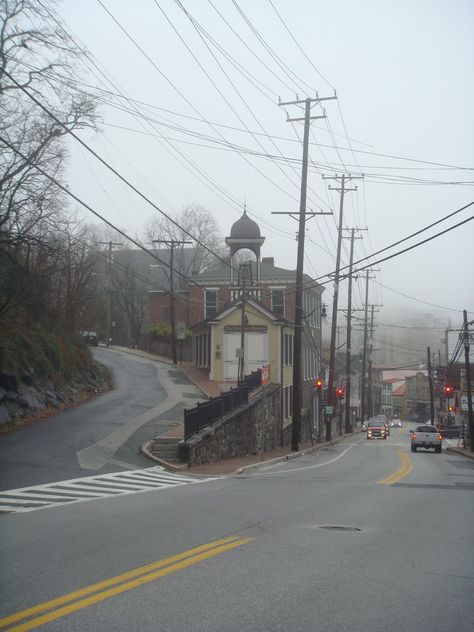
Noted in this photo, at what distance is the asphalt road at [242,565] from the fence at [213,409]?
1041cm

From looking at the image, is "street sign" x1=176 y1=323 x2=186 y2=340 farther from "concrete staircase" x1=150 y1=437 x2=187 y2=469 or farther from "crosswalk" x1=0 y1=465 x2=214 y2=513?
"crosswalk" x1=0 y1=465 x2=214 y2=513

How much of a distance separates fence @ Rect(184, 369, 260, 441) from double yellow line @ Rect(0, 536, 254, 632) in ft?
51.5

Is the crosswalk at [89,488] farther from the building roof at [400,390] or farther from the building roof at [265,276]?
the building roof at [400,390]

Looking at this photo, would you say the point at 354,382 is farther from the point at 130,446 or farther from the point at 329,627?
the point at 329,627

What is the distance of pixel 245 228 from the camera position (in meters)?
57.8

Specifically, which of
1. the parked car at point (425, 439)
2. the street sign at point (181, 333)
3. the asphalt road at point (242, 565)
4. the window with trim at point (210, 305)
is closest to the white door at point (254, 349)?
the parked car at point (425, 439)

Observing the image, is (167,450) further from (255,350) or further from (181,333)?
(181,333)

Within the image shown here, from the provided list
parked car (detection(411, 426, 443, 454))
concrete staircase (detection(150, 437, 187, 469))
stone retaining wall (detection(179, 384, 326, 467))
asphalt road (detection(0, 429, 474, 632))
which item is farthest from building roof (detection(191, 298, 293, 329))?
asphalt road (detection(0, 429, 474, 632))

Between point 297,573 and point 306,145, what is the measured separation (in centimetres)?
2667

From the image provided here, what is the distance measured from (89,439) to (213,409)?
5.33m

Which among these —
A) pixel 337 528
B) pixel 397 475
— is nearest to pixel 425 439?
pixel 397 475

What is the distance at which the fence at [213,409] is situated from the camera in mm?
24719

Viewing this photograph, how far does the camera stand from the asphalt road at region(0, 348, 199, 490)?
19422 mm

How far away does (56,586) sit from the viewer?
22.7 ft
